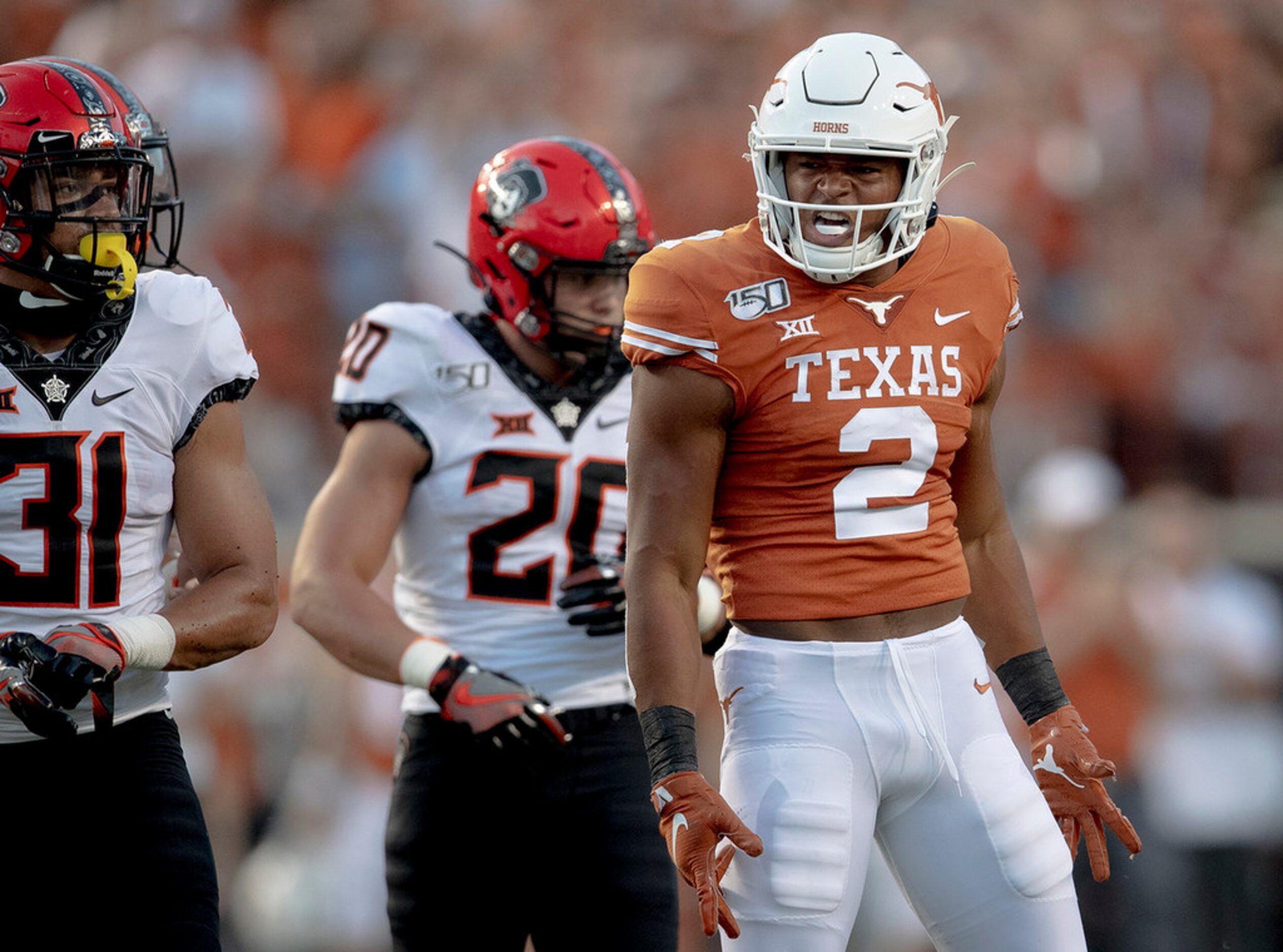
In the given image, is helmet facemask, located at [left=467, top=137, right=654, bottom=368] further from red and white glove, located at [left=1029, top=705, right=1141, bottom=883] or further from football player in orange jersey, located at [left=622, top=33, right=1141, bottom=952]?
red and white glove, located at [left=1029, top=705, right=1141, bottom=883]

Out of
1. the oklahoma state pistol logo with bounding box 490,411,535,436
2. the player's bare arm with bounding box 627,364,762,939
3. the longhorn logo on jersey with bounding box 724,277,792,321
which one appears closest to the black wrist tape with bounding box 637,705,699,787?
the player's bare arm with bounding box 627,364,762,939

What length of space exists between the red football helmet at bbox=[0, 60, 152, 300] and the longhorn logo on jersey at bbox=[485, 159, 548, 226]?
3.83ft

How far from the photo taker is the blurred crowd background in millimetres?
6344

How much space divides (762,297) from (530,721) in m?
1.07

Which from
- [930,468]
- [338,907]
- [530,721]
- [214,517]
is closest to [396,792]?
[530,721]

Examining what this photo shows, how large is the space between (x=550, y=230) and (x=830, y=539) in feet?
4.43

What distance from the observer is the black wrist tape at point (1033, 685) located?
3.26 m

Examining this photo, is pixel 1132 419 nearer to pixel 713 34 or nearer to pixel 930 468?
pixel 713 34

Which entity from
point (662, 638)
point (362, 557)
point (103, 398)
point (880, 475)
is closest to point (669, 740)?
point (662, 638)

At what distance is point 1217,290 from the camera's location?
812 centimetres

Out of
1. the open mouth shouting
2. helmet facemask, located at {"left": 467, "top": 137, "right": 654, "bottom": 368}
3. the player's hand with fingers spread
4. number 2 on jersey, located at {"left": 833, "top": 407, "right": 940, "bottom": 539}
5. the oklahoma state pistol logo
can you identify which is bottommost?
the player's hand with fingers spread

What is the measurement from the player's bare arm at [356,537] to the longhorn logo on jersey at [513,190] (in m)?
0.58

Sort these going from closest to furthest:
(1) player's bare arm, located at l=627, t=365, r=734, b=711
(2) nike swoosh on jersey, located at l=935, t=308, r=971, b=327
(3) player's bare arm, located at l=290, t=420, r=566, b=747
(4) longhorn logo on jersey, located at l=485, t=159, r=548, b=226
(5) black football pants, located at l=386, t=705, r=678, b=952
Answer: (1) player's bare arm, located at l=627, t=365, r=734, b=711 < (2) nike swoosh on jersey, located at l=935, t=308, r=971, b=327 < (5) black football pants, located at l=386, t=705, r=678, b=952 < (3) player's bare arm, located at l=290, t=420, r=566, b=747 < (4) longhorn logo on jersey, located at l=485, t=159, r=548, b=226

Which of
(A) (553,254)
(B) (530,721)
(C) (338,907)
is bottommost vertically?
(C) (338,907)
